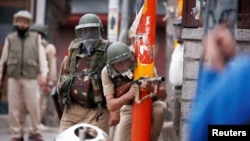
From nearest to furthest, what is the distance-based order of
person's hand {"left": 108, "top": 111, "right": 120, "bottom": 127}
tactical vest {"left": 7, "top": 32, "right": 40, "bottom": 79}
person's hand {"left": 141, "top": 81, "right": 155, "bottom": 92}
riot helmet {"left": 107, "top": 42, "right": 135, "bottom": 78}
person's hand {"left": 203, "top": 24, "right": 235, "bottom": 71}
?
person's hand {"left": 203, "top": 24, "right": 235, "bottom": 71} → person's hand {"left": 141, "top": 81, "right": 155, "bottom": 92} → riot helmet {"left": 107, "top": 42, "right": 135, "bottom": 78} → person's hand {"left": 108, "top": 111, "right": 120, "bottom": 127} → tactical vest {"left": 7, "top": 32, "right": 40, "bottom": 79}

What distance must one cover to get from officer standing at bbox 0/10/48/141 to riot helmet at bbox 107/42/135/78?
4521 mm

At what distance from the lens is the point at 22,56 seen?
12.0 m

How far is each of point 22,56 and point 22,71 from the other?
235 mm

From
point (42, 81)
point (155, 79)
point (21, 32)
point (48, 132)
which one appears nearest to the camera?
point (155, 79)

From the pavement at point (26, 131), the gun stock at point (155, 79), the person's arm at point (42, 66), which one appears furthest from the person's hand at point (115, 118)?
the pavement at point (26, 131)

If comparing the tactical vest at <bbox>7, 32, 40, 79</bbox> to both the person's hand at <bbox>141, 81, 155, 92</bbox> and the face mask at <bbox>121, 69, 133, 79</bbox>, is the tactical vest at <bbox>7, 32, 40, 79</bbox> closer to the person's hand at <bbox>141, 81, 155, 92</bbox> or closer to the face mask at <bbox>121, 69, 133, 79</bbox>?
the face mask at <bbox>121, 69, 133, 79</bbox>

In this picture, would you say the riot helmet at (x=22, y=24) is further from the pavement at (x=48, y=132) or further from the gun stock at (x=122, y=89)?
the gun stock at (x=122, y=89)

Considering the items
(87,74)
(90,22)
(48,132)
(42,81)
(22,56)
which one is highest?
(90,22)

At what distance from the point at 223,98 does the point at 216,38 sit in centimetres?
29

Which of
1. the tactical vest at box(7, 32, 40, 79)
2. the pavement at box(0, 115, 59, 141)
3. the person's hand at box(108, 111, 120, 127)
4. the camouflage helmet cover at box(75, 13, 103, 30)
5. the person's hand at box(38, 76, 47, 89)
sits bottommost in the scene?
the pavement at box(0, 115, 59, 141)

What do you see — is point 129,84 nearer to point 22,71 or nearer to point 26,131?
point 22,71

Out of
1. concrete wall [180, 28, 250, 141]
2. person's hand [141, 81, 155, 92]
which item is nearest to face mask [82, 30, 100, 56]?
person's hand [141, 81, 155, 92]

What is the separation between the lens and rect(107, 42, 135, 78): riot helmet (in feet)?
24.7

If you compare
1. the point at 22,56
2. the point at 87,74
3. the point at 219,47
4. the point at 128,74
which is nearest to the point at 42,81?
the point at 22,56
